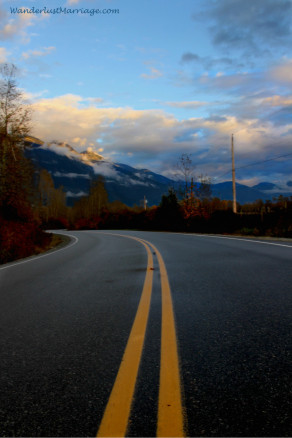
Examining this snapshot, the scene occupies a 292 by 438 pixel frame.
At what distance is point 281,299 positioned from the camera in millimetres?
4625

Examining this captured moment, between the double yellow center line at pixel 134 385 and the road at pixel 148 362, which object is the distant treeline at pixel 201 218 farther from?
the double yellow center line at pixel 134 385

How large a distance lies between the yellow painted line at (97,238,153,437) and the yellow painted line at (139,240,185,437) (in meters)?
0.19

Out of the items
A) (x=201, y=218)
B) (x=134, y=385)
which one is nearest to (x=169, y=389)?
(x=134, y=385)

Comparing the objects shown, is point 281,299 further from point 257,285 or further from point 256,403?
point 256,403

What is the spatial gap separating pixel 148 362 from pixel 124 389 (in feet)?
1.53

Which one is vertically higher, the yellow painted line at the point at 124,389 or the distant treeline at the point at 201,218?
the distant treeline at the point at 201,218

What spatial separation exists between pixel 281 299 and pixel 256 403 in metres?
2.85

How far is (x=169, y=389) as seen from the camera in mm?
2230

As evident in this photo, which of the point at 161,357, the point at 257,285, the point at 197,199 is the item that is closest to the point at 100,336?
the point at 161,357

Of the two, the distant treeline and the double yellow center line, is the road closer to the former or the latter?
the double yellow center line

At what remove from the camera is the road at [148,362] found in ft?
6.18

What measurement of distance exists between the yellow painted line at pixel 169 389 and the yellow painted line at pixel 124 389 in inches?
7.5

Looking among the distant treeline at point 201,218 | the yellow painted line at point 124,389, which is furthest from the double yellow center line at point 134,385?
the distant treeline at point 201,218

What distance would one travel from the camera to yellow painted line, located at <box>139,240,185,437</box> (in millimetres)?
1807
